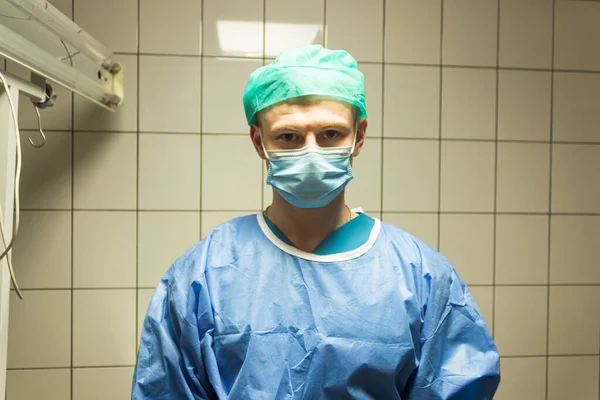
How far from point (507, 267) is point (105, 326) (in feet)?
5.07

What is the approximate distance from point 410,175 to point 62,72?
119 centimetres

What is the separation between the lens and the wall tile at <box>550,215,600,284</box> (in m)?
1.75

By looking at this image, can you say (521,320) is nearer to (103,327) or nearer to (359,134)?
(359,134)

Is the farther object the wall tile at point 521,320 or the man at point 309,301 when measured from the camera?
the wall tile at point 521,320

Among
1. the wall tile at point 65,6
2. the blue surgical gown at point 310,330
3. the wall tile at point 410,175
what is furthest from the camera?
the wall tile at point 410,175

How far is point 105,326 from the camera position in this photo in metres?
1.61

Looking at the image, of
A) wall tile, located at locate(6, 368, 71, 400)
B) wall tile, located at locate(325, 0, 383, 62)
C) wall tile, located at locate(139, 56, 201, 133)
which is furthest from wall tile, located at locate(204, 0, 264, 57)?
wall tile, located at locate(6, 368, 71, 400)

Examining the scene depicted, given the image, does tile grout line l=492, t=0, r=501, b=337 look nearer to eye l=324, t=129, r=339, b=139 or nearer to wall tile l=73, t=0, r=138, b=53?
eye l=324, t=129, r=339, b=139

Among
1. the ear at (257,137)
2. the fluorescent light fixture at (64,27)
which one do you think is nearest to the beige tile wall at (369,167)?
the fluorescent light fixture at (64,27)

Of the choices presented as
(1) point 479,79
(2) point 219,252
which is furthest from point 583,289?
(2) point 219,252

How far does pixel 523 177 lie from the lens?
1.73 metres

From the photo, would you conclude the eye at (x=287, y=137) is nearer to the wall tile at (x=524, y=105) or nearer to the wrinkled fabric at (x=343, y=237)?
the wrinkled fabric at (x=343, y=237)

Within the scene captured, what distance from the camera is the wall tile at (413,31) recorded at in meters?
1.66

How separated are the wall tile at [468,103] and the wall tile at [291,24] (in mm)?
523
